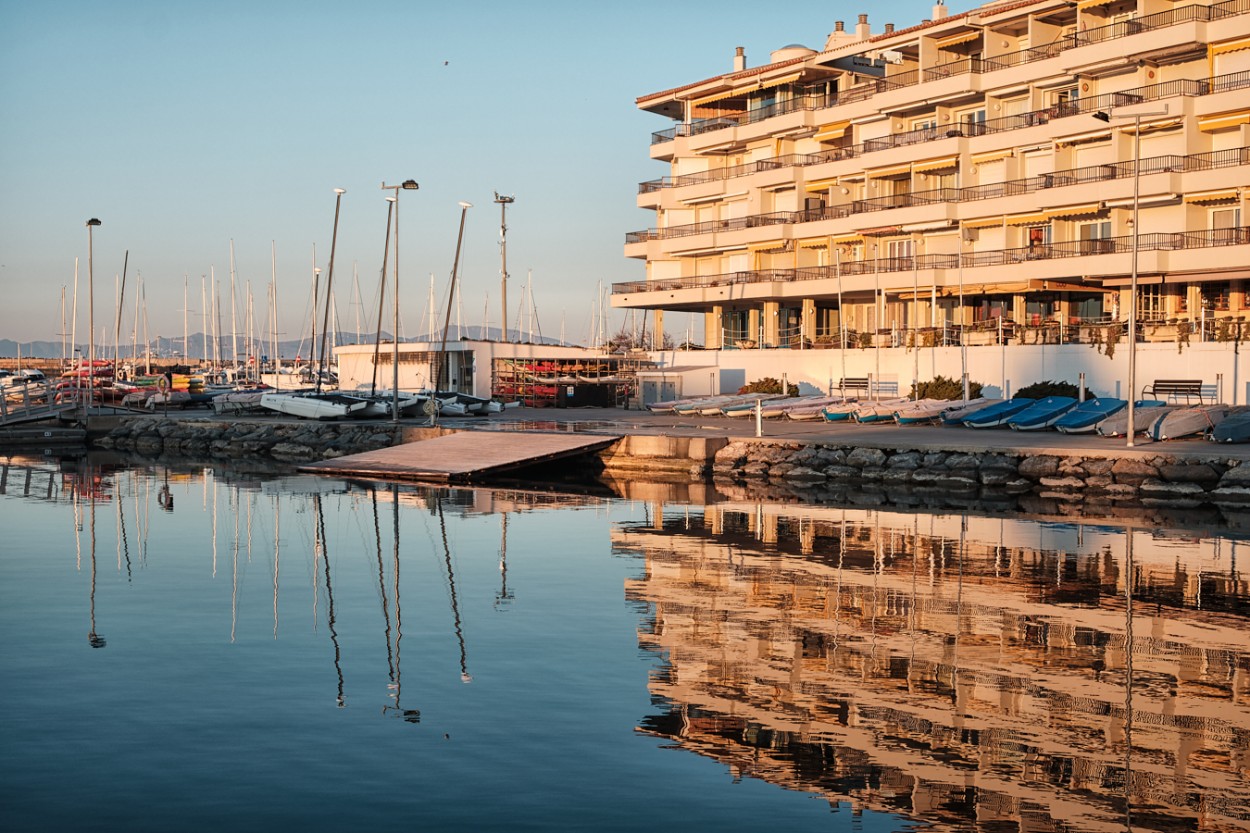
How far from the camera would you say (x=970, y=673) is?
14672mm

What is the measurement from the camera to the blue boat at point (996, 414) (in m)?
44.5

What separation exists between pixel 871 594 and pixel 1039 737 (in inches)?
298

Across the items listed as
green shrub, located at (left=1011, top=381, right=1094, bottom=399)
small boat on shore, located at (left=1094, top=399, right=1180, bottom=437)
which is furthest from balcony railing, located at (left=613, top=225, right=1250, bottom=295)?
small boat on shore, located at (left=1094, top=399, right=1180, bottom=437)

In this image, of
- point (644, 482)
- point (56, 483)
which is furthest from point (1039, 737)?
point (56, 483)

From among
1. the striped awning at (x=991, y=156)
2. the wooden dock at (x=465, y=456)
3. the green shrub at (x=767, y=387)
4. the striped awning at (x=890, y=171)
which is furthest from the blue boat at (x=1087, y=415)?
the striped awning at (x=890, y=171)

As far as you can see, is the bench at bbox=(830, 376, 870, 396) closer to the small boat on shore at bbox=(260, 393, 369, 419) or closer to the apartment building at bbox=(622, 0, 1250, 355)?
the apartment building at bbox=(622, 0, 1250, 355)

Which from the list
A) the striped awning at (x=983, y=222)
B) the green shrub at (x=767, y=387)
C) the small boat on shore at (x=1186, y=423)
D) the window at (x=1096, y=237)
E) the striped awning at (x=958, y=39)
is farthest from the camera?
the striped awning at (x=958, y=39)

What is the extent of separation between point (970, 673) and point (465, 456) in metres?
27.7

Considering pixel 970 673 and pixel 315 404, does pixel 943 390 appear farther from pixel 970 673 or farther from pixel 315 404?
pixel 970 673

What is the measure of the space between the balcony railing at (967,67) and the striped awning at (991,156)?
384 cm

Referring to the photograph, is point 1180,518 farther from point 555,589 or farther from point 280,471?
point 280,471

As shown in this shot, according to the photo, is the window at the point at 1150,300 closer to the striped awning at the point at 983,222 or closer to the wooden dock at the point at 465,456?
the striped awning at the point at 983,222

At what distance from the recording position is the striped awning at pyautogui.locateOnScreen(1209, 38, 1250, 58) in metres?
55.2

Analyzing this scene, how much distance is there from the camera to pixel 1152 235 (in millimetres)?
55188
